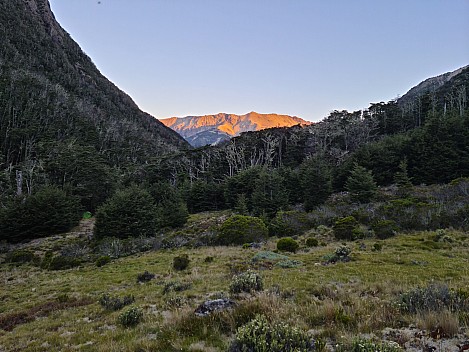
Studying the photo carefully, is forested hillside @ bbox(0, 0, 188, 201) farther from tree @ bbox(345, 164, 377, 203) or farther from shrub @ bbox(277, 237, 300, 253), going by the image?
shrub @ bbox(277, 237, 300, 253)

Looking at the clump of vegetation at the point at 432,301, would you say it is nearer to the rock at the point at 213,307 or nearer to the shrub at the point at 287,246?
the rock at the point at 213,307

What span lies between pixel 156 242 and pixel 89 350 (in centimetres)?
1993

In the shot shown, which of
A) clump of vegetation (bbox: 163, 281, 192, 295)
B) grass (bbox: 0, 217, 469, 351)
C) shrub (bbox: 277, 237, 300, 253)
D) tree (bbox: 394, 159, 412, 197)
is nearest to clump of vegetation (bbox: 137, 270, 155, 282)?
grass (bbox: 0, 217, 469, 351)

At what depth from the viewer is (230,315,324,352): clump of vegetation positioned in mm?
3920

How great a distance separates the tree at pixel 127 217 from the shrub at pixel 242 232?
10.7 metres

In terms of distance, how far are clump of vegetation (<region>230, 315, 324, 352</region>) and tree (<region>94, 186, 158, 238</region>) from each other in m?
26.6

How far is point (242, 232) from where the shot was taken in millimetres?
22094

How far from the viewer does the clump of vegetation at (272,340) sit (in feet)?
12.9

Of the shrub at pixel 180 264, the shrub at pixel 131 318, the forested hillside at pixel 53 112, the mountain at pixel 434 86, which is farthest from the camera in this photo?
the mountain at pixel 434 86

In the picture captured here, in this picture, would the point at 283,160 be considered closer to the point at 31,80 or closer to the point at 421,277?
the point at 421,277

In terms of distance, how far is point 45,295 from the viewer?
41.5 ft

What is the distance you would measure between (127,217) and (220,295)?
82.5ft

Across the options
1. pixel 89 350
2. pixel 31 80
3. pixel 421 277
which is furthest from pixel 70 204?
pixel 31 80

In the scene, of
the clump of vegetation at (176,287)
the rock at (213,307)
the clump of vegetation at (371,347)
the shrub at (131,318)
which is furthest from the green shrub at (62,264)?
the clump of vegetation at (371,347)
